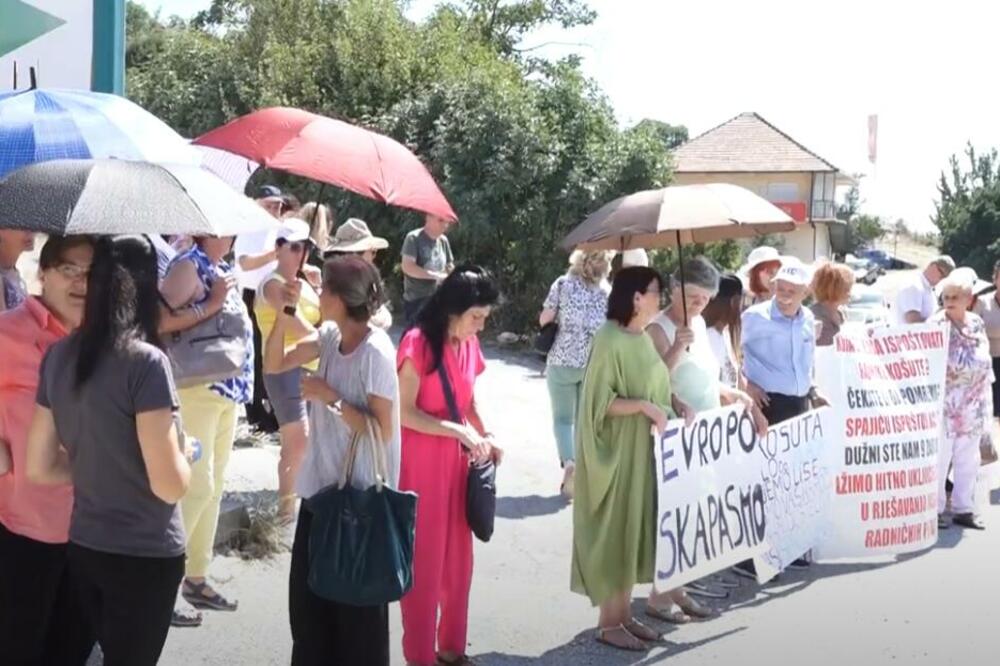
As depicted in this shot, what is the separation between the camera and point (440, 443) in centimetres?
524

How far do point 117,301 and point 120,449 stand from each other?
420 mm

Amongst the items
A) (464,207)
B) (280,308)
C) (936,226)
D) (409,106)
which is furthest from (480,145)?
(936,226)

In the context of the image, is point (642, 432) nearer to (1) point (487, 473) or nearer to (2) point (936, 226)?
(1) point (487, 473)

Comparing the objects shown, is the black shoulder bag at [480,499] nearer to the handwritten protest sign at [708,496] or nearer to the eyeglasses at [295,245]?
the handwritten protest sign at [708,496]

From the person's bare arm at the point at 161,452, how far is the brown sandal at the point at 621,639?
2.94 metres

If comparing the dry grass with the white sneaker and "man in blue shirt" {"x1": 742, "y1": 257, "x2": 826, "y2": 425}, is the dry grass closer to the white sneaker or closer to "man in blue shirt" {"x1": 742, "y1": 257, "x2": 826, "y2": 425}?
the white sneaker

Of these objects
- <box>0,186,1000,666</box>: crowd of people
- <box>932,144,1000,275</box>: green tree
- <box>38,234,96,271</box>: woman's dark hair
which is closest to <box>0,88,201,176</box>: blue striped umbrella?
<box>0,186,1000,666</box>: crowd of people

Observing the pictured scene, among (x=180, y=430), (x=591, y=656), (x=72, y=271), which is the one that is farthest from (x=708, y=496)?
(x=72, y=271)

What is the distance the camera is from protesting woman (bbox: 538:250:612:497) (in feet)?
28.5

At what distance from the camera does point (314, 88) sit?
69.3 ft

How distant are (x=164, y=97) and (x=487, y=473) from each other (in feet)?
63.4

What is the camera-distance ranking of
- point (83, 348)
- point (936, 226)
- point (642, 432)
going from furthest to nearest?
point (936, 226), point (642, 432), point (83, 348)

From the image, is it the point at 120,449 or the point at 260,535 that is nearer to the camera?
the point at 120,449

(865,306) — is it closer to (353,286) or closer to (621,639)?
(621,639)
